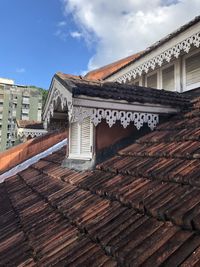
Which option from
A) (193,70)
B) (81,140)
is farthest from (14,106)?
(81,140)

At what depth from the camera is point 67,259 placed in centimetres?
215

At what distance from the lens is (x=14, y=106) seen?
88125 millimetres

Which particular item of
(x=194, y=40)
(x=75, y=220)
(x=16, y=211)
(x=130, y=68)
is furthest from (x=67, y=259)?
(x=130, y=68)

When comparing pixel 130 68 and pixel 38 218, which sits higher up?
pixel 130 68

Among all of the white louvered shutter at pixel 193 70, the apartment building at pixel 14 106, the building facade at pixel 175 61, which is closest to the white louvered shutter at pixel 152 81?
the building facade at pixel 175 61

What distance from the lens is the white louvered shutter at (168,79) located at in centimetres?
700

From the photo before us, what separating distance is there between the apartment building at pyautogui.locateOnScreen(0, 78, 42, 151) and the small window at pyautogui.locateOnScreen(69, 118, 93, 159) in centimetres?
8011

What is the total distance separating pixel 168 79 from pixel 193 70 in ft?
2.99

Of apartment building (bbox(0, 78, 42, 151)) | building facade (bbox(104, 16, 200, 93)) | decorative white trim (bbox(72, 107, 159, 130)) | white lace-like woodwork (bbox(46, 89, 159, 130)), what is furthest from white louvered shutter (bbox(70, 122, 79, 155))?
apartment building (bbox(0, 78, 42, 151))

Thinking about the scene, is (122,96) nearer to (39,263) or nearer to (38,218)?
(38,218)

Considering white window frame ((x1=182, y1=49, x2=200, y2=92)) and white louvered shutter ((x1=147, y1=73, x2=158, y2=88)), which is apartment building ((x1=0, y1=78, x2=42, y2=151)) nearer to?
white louvered shutter ((x1=147, y1=73, x2=158, y2=88))

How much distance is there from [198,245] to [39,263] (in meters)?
1.28

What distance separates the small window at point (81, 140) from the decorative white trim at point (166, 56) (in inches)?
111

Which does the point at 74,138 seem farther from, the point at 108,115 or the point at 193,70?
the point at 193,70
